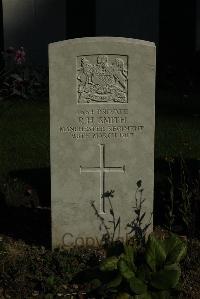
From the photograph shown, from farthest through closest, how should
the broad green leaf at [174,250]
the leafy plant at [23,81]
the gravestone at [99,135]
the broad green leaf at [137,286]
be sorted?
1. the leafy plant at [23,81]
2. the gravestone at [99,135]
3. the broad green leaf at [174,250]
4. the broad green leaf at [137,286]

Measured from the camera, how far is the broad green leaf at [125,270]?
4.51 meters

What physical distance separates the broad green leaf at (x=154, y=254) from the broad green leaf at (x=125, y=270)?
175mm

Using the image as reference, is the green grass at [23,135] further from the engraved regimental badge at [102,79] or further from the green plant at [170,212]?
the engraved regimental badge at [102,79]

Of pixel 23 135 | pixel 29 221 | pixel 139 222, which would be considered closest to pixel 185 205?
pixel 139 222

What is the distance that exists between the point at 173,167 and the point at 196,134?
1.76 metres

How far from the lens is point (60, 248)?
5.52 metres

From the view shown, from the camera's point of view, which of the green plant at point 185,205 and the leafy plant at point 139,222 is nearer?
the green plant at point 185,205

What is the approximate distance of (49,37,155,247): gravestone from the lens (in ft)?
16.8

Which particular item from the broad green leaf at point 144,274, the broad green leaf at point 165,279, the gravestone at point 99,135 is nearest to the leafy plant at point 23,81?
the gravestone at point 99,135

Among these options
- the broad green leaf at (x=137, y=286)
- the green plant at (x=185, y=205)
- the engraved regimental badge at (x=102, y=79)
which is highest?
the engraved regimental badge at (x=102, y=79)

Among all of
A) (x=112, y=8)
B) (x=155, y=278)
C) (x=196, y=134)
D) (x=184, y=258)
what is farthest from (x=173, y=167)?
(x=112, y=8)

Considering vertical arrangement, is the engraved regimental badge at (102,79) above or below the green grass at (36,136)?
above

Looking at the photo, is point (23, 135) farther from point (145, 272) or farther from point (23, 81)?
point (145, 272)

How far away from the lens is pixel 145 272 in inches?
181
